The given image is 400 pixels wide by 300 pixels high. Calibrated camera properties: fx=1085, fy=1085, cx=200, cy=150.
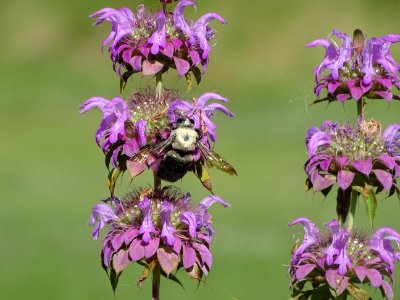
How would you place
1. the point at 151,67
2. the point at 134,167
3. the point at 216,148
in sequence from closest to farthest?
1. the point at 134,167
2. the point at 151,67
3. the point at 216,148

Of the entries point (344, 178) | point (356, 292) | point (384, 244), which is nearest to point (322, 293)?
point (356, 292)

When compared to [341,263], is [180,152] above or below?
above

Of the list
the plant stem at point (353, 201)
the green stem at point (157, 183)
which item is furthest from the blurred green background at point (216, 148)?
the plant stem at point (353, 201)

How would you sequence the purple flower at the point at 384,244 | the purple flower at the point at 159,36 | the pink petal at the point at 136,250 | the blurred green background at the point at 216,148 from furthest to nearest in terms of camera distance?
the blurred green background at the point at 216,148 → the purple flower at the point at 384,244 → the purple flower at the point at 159,36 → the pink petal at the point at 136,250

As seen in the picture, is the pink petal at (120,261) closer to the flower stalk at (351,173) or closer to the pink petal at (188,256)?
the pink petal at (188,256)

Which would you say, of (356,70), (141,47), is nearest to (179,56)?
(141,47)

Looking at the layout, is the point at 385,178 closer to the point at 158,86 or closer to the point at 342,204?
the point at 342,204

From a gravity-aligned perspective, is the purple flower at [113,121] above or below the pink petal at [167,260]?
above
